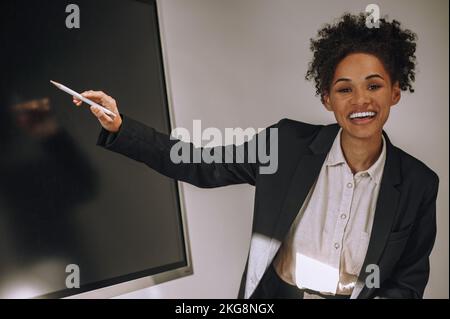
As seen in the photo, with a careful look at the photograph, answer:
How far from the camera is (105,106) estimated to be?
1303 mm

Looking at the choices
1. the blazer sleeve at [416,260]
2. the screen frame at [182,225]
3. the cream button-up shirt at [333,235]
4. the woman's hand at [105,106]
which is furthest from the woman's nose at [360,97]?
the woman's hand at [105,106]

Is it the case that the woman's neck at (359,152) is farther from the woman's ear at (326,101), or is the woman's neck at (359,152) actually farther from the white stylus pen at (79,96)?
the white stylus pen at (79,96)

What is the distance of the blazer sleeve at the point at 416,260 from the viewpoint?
1.45 metres

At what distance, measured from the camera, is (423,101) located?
1731 millimetres

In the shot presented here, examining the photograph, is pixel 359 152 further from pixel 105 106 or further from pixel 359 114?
pixel 105 106

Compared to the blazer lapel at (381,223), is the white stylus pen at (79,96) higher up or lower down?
higher up

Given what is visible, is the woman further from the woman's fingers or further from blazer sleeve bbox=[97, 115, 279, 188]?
the woman's fingers

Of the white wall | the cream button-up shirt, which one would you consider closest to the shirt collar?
the cream button-up shirt

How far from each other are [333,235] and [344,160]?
0.82 ft

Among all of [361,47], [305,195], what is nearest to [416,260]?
[305,195]

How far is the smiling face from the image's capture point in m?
1.42

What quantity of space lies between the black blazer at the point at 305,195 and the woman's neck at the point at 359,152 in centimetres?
5

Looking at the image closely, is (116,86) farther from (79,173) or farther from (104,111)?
(79,173)

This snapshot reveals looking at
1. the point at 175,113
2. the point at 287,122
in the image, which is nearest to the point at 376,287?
the point at 287,122
